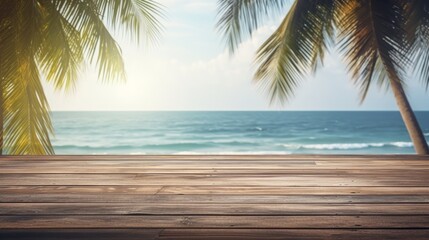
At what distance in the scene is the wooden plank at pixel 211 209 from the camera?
1.63 m

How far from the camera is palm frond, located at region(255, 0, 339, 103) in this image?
15.2 ft

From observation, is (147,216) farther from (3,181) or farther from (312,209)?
(3,181)

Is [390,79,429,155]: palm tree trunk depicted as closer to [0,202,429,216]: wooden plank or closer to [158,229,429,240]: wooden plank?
[0,202,429,216]: wooden plank

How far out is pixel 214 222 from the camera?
1519 mm

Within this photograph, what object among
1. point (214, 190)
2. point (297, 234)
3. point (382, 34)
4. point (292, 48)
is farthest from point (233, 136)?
point (297, 234)

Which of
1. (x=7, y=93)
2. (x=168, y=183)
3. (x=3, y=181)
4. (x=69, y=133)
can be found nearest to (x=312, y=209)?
(x=168, y=183)

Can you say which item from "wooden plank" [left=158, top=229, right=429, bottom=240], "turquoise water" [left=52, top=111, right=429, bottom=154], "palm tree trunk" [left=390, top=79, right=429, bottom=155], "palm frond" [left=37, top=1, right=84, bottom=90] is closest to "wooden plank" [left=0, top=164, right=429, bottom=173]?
"wooden plank" [left=158, top=229, right=429, bottom=240]

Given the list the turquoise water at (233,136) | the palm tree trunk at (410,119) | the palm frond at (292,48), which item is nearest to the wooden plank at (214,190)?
the palm frond at (292,48)

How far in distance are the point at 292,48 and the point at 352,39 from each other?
0.90m

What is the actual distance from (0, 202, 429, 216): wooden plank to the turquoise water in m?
17.7

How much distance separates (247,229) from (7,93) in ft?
12.1

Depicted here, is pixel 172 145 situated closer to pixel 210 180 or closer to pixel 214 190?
pixel 210 180

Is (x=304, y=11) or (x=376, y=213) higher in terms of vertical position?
(x=304, y=11)

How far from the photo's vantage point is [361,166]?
9.21 ft
